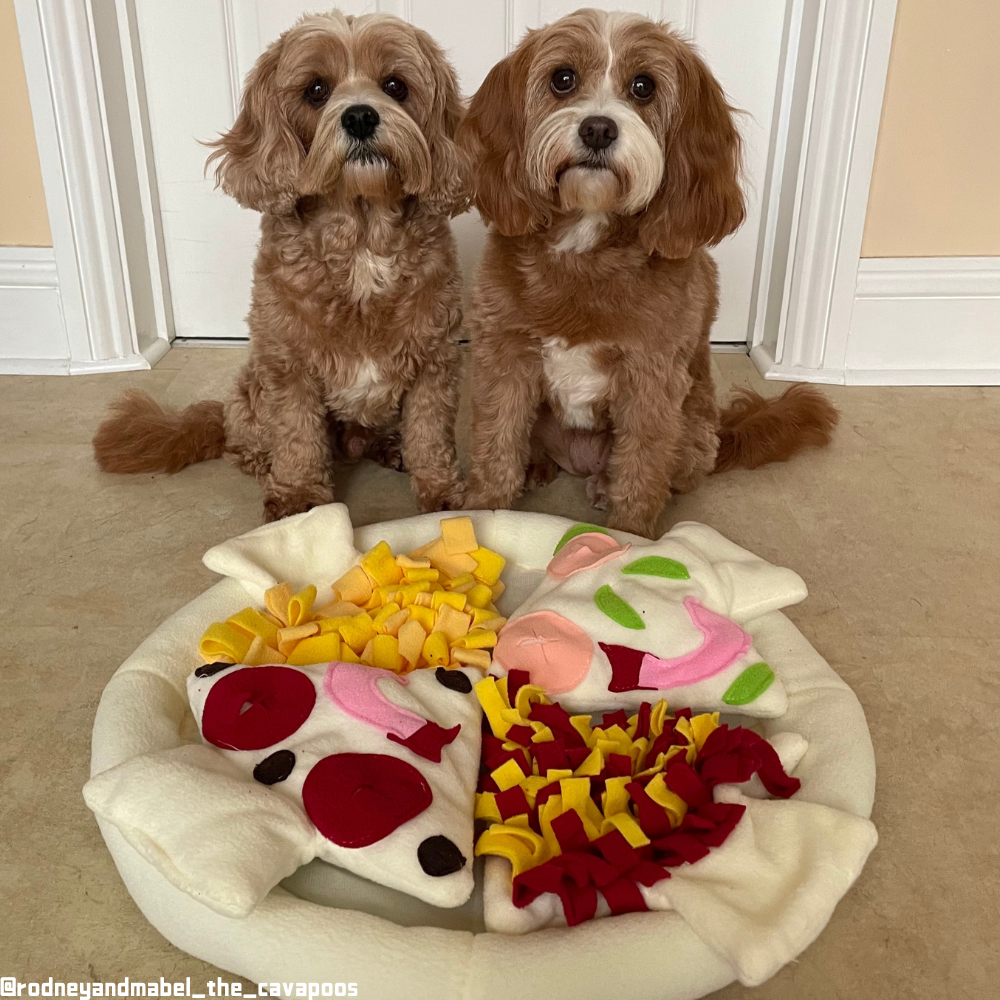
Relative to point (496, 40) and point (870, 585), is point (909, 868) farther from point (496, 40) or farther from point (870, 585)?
point (496, 40)

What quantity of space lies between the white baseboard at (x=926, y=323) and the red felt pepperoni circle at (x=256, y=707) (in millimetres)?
1848

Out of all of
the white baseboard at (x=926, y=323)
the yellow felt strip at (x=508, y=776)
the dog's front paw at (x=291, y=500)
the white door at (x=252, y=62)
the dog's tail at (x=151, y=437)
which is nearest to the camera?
the yellow felt strip at (x=508, y=776)

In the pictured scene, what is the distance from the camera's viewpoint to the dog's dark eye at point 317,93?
1.54 m

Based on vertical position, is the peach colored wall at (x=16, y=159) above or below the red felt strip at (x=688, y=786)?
above

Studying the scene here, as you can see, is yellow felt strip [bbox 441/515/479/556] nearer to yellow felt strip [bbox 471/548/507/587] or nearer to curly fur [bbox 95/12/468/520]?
yellow felt strip [bbox 471/548/507/587]

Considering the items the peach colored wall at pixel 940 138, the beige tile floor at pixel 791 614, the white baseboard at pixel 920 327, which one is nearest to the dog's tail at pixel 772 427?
the beige tile floor at pixel 791 614

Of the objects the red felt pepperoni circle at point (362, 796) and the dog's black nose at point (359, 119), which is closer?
the red felt pepperoni circle at point (362, 796)

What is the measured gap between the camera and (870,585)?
176 centimetres

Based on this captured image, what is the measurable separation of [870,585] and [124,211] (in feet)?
6.42

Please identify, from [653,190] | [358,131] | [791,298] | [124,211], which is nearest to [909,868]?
[653,190]

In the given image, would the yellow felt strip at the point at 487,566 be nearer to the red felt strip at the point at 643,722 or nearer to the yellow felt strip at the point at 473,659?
the yellow felt strip at the point at 473,659

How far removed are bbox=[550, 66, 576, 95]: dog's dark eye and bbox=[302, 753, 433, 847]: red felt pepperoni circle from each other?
3.24 feet

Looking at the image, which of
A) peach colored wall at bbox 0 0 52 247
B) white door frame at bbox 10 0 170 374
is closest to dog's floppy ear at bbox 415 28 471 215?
white door frame at bbox 10 0 170 374

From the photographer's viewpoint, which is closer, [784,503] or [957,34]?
[784,503]
